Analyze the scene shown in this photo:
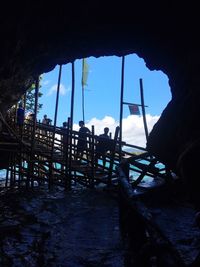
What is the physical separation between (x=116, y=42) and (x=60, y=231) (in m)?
4.91

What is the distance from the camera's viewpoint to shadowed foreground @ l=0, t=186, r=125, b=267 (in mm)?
4477

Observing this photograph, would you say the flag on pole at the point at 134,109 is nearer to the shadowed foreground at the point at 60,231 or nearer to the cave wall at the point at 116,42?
the cave wall at the point at 116,42

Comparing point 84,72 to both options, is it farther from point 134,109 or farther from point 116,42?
point 116,42

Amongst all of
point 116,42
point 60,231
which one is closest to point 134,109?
point 116,42

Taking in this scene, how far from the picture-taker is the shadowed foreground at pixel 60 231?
4.48 metres

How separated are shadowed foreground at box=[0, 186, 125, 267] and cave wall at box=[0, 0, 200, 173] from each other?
2013 millimetres

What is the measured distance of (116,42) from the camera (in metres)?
7.98

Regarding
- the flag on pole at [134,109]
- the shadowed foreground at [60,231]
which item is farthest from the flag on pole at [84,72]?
the shadowed foreground at [60,231]

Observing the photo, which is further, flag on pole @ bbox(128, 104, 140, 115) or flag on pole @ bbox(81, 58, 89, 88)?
flag on pole @ bbox(81, 58, 89, 88)

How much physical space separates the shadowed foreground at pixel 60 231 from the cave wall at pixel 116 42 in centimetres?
201

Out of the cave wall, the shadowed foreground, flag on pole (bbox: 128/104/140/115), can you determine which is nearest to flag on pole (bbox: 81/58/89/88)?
flag on pole (bbox: 128/104/140/115)

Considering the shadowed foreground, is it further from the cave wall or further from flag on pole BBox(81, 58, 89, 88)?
flag on pole BBox(81, 58, 89, 88)

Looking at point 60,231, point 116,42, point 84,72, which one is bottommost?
point 60,231

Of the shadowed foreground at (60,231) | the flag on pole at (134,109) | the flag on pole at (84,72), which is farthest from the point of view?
the flag on pole at (84,72)
